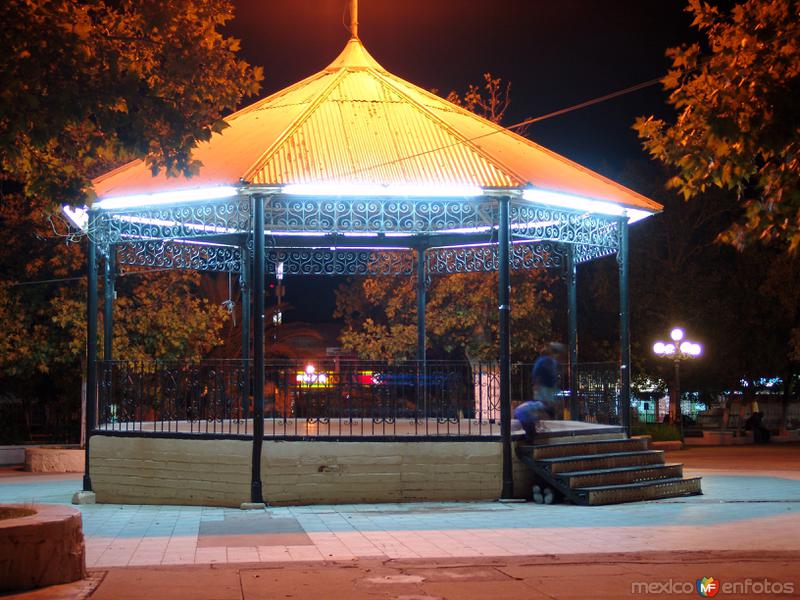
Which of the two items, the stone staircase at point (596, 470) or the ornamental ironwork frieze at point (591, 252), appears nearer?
the stone staircase at point (596, 470)

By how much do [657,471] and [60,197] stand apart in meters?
8.85

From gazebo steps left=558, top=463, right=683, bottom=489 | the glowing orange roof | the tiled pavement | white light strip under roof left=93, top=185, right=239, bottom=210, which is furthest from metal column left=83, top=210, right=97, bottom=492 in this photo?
gazebo steps left=558, top=463, right=683, bottom=489

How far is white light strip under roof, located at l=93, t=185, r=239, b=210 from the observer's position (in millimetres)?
Result: 13945

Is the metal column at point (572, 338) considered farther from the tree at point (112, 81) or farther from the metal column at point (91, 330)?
the tree at point (112, 81)

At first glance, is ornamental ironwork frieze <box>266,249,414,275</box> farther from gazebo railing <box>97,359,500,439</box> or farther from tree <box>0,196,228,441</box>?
tree <box>0,196,228,441</box>

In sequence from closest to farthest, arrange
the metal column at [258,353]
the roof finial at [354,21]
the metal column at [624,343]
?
the metal column at [258,353], the metal column at [624,343], the roof finial at [354,21]

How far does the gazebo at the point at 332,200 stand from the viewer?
46.1ft

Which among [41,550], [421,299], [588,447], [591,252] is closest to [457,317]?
[421,299]

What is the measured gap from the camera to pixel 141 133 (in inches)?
410

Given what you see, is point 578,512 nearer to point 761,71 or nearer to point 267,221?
point 761,71

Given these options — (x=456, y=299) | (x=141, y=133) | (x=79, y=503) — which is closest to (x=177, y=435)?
(x=79, y=503)

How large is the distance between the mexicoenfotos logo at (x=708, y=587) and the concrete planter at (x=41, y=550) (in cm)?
518

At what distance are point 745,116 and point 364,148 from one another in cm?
685

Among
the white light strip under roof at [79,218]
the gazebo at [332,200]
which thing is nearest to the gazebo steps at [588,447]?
the gazebo at [332,200]
